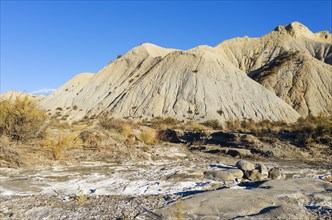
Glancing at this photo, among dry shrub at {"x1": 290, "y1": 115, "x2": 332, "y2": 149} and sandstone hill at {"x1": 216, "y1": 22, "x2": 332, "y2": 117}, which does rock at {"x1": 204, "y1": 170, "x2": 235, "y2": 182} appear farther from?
sandstone hill at {"x1": 216, "y1": 22, "x2": 332, "y2": 117}

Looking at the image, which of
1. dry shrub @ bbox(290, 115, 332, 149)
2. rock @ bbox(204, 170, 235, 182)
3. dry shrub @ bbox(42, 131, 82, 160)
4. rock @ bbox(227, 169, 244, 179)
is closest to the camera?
rock @ bbox(204, 170, 235, 182)

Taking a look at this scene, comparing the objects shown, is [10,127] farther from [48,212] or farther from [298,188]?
[298,188]

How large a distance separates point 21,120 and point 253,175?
28.7ft

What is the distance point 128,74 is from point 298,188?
46.0m

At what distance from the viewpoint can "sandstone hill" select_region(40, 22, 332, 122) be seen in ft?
139

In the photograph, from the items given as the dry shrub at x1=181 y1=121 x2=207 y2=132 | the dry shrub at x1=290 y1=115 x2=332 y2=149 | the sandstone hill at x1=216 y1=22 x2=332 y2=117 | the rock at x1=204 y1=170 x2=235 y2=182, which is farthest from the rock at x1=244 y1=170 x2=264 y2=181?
the sandstone hill at x1=216 y1=22 x2=332 y2=117

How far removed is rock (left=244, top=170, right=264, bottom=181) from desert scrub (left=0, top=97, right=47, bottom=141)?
7914 mm

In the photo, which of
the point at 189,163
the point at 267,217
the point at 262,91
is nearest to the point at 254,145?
the point at 189,163

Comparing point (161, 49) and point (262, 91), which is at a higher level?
point (161, 49)

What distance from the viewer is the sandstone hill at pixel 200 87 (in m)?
42.3

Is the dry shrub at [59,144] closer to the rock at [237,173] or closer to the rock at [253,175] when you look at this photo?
the rock at [237,173]

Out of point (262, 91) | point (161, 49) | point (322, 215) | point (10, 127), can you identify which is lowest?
point (322, 215)

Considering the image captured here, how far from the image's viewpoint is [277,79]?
181ft

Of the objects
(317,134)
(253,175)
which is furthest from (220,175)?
(317,134)
